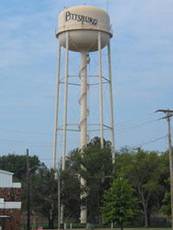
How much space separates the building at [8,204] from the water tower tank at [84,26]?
22059 mm

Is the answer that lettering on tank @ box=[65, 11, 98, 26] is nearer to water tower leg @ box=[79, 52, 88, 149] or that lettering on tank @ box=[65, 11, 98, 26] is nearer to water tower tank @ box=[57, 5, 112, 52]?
water tower tank @ box=[57, 5, 112, 52]

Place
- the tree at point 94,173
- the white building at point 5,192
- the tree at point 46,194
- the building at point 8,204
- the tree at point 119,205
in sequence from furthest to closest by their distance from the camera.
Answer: the tree at point 46,194, the tree at point 94,173, the white building at point 5,192, the building at point 8,204, the tree at point 119,205

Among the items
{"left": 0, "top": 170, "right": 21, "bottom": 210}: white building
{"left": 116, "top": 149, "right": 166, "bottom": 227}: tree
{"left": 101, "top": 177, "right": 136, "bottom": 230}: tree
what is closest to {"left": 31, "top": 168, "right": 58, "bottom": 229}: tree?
{"left": 116, "top": 149, "right": 166, "bottom": 227}: tree

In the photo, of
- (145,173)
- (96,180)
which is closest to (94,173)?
(96,180)

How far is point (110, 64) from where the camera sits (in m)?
82.9

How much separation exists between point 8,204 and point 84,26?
85.1ft

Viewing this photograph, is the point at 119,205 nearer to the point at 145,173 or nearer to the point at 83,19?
the point at 145,173

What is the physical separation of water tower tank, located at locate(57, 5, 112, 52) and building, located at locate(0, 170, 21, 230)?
22059 mm

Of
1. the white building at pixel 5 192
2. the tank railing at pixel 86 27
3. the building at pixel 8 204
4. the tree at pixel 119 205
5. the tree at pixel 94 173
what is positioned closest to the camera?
the tree at pixel 119 205

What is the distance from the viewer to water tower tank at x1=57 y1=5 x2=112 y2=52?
81.8m

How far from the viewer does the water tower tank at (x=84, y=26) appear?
81.8m

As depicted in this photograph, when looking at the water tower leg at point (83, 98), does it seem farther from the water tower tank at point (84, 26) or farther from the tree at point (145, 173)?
the tree at point (145, 173)

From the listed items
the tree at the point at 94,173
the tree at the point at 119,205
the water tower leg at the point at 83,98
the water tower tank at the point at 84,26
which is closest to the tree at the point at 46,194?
the tree at the point at 94,173

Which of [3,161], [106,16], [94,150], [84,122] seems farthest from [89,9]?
[3,161]
